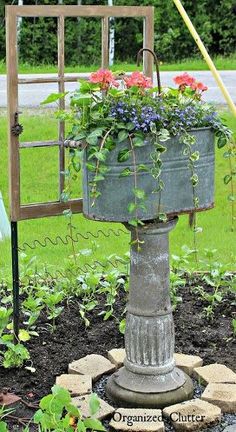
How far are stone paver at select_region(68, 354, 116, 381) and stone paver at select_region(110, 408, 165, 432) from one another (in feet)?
1.32

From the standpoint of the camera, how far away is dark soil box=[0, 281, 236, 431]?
3.94 m

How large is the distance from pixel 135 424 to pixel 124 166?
963mm

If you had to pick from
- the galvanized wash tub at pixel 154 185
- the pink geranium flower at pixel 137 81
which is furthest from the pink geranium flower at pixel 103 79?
the galvanized wash tub at pixel 154 185

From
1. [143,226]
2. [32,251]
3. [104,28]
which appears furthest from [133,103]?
[32,251]

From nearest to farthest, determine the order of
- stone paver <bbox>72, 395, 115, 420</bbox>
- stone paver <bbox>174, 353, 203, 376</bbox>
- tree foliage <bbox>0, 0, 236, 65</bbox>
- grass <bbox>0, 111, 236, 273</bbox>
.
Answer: stone paver <bbox>72, 395, 115, 420</bbox>
stone paver <bbox>174, 353, 203, 376</bbox>
grass <bbox>0, 111, 236, 273</bbox>
tree foliage <bbox>0, 0, 236, 65</bbox>

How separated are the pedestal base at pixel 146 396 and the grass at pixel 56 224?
Answer: 1451 millimetres

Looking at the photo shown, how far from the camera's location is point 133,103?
348 centimetres

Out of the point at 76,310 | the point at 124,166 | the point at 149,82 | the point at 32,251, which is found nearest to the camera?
the point at 124,166

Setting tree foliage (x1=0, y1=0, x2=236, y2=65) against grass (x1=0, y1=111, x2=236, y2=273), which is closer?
grass (x1=0, y1=111, x2=236, y2=273)

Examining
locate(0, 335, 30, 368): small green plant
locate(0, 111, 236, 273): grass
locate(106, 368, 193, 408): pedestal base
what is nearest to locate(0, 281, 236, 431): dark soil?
locate(0, 335, 30, 368): small green plant

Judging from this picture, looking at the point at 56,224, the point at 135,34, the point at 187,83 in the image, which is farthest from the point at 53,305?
the point at 135,34

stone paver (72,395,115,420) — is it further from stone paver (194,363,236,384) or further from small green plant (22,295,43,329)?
small green plant (22,295,43,329)

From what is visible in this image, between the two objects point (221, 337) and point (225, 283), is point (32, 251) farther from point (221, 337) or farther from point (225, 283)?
point (221, 337)

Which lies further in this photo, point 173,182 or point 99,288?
point 99,288
